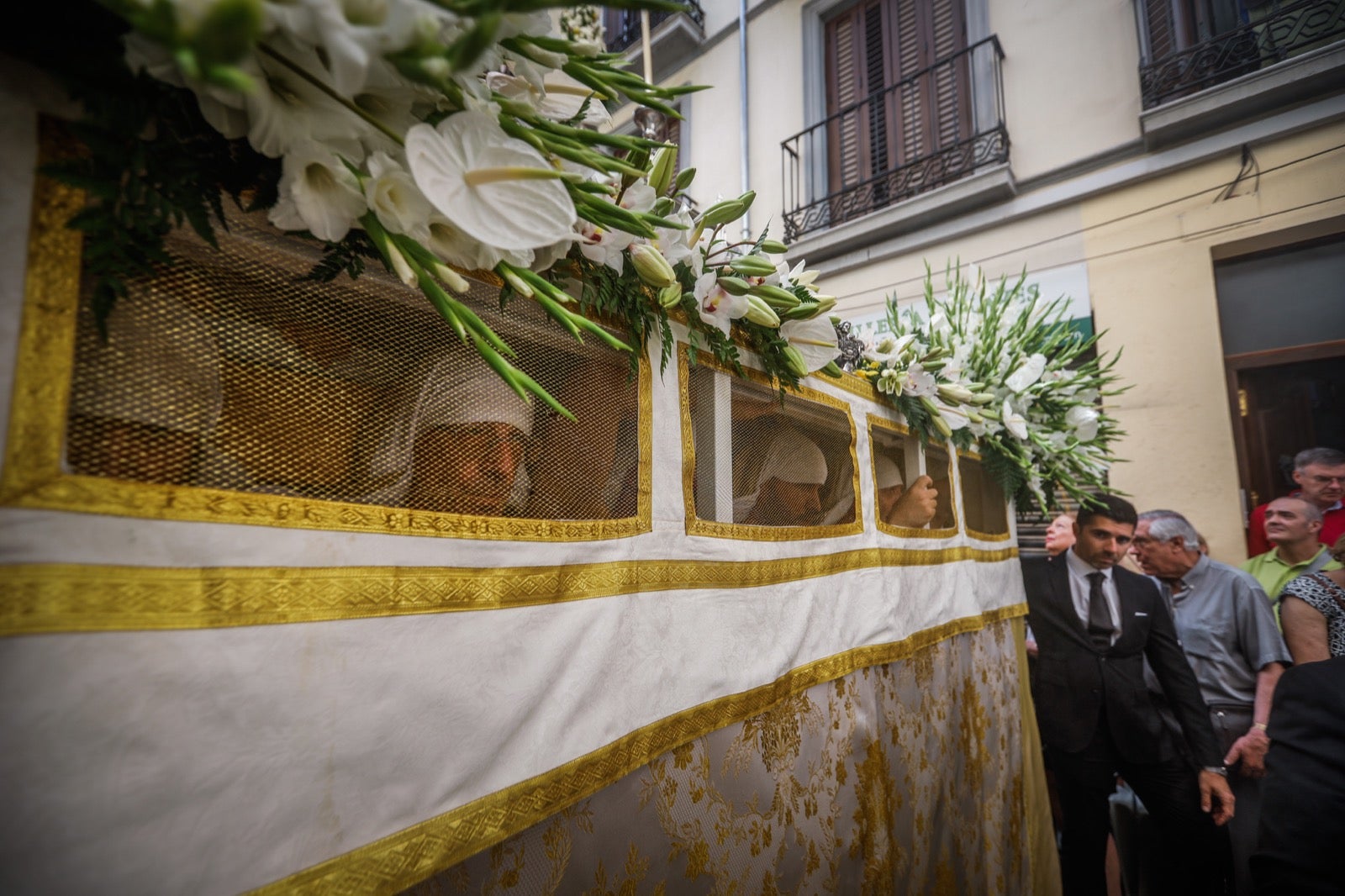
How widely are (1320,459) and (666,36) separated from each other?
24.6 feet

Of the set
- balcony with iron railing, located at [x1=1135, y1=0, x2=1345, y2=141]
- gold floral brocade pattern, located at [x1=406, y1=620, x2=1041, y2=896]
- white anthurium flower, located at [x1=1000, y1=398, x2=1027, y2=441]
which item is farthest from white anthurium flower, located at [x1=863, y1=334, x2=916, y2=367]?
balcony with iron railing, located at [x1=1135, y1=0, x2=1345, y2=141]

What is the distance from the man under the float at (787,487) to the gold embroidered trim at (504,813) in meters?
0.41

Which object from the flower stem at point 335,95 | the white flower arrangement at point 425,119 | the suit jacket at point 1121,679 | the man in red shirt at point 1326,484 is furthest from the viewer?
the man in red shirt at point 1326,484

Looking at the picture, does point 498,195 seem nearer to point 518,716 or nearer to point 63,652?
point 63,652

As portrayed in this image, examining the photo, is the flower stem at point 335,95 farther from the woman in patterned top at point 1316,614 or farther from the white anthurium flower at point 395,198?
the woman in patterned top at point 1316,614

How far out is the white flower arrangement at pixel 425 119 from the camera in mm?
454

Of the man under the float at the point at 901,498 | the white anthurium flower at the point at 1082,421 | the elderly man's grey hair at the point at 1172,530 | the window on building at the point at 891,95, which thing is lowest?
the elderly man's grey hair at the point at 1172,530

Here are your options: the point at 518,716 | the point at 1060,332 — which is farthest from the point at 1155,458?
the point at 518,716

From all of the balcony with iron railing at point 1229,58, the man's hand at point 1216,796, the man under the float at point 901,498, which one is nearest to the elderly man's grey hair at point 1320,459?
the man's hand at point 1216,796

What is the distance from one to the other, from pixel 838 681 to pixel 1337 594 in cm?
255

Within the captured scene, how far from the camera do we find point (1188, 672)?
2.85 meters

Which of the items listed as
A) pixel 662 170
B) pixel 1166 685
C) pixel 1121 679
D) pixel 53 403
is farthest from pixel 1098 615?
pixel 53 403

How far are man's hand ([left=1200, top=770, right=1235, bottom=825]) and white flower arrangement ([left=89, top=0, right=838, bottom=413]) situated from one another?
366 centimetres

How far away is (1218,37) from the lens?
4355mm
